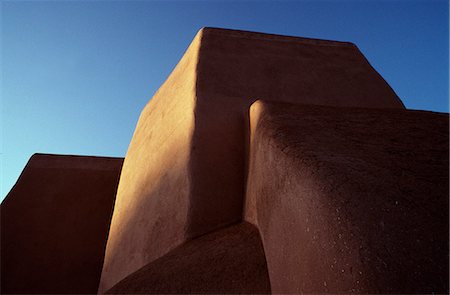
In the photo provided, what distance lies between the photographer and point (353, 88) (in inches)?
155

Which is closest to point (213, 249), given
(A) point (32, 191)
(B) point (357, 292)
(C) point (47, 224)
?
(B) point (357, 292)

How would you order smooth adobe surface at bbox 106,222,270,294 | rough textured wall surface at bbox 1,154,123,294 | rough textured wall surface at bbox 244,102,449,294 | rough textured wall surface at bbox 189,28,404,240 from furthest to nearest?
rough textured wall surface at bbox 1,154,123,294 → rough textured wall surface at bbox 189,28,404,240 → smooth adobe surface at bbox 106,222,270,294 → rough textured wall surface at bbox 244,102,449,294

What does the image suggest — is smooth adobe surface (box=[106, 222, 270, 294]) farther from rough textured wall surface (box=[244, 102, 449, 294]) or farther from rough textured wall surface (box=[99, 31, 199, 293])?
rough textured wall surface (box=[244, 102, 449, 294])

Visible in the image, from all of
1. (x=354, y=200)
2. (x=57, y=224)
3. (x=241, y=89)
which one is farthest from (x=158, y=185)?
(x=57, y=224)

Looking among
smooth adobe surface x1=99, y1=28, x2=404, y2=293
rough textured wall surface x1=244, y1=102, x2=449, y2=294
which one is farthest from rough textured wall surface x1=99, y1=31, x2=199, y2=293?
rough textured wall surface x1=244, y1=102, x2=449, y2=294

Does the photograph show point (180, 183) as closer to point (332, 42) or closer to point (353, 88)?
point (353, 88)

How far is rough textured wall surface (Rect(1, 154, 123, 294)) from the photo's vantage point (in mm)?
5863

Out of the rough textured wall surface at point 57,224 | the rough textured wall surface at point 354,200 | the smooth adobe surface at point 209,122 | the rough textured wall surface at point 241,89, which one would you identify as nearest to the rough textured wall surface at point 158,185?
the smooth adobe surface at point 209,122

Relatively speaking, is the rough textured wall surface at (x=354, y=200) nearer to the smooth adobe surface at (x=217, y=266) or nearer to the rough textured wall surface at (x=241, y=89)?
the smooth adobe surface at (x=217, y=266)

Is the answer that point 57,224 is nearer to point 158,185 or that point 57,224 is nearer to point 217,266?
point 158,185

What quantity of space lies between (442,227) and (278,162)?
87 cm

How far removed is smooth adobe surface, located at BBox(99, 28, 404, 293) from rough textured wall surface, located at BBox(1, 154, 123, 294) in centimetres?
197

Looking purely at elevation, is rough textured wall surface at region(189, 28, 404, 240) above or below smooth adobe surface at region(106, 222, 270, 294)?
above

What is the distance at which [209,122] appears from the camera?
3.24 metres
